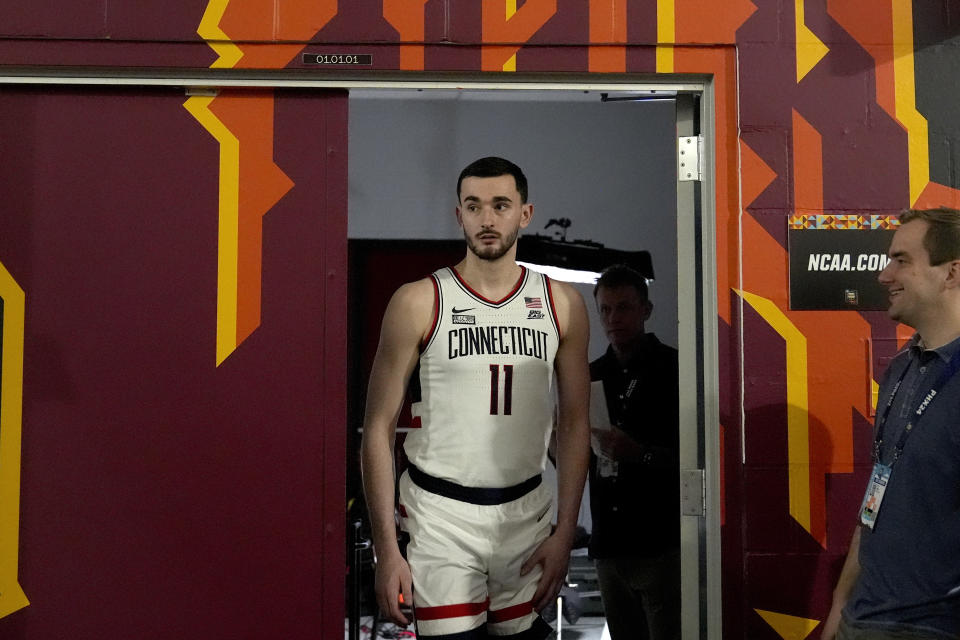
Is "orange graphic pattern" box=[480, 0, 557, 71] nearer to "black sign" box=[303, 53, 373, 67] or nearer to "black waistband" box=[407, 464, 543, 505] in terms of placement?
"black sign" box=[303, 53, 373, 67]

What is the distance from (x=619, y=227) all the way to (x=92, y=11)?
3724 mm

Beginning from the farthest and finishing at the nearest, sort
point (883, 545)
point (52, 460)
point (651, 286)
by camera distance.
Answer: point (651, 286)
point (52, 460)
point (883, 545)

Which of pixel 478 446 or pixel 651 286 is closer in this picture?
pixel 478 446

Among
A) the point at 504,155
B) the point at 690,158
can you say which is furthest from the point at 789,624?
the point at 504,155

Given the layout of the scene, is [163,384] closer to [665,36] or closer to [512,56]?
[512,56]

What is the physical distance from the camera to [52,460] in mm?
2348

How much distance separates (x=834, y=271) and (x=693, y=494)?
0.70m

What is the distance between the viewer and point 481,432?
8.00ft

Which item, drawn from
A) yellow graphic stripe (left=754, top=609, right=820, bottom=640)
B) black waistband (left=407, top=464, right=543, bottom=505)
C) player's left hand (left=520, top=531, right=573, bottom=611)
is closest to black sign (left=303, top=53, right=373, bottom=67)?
black waistband (left=407, top=464, right=543, bottom=505)

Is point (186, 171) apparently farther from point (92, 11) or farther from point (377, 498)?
point (377, 498)

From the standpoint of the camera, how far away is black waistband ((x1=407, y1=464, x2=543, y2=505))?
2.39m

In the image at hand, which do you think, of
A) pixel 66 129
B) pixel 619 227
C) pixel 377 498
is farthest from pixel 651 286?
pixel 66 129

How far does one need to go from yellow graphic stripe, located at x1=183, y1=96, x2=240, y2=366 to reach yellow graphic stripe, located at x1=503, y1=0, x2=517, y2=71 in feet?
2.47

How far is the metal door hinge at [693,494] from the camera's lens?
2410 millimetres
